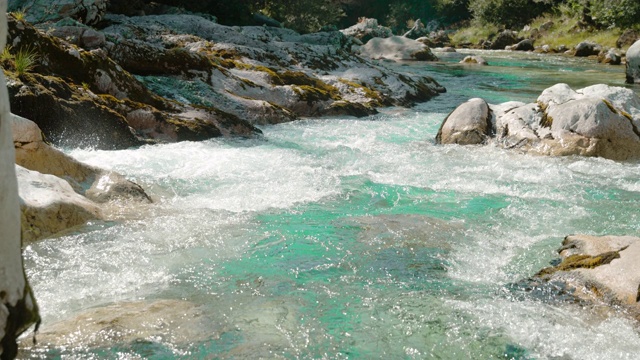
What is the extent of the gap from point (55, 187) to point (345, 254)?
8.70 ft

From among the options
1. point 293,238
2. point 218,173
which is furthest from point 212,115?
point 293,238

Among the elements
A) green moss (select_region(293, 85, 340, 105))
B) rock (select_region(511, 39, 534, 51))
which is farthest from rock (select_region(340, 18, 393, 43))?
green moss (select_region(293, 85, 340, 105))

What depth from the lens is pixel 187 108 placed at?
1044 centimetres

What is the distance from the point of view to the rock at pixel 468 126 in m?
9.98

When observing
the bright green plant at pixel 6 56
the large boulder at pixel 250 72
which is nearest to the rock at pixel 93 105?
the bright green plant at pixel 6 56

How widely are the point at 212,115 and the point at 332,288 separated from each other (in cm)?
650

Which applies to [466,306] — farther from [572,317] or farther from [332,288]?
[332,288]

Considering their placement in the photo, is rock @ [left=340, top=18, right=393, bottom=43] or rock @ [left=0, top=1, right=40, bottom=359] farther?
rock @ [left=340, top=18, right=393, bottom=43]

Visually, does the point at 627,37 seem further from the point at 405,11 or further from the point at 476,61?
the point at 405,11

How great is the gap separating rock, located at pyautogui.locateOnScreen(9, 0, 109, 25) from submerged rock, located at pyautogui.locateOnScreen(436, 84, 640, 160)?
926cm

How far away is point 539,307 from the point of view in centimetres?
417

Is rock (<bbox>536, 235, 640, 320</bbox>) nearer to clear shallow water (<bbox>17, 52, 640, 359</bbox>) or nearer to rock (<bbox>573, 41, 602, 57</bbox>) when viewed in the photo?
clear shallow water (<bbox>17, 52, 640, 359</bbox>)

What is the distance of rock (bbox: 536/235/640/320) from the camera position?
418 centimetres

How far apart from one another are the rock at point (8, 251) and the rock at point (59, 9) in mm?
13645
